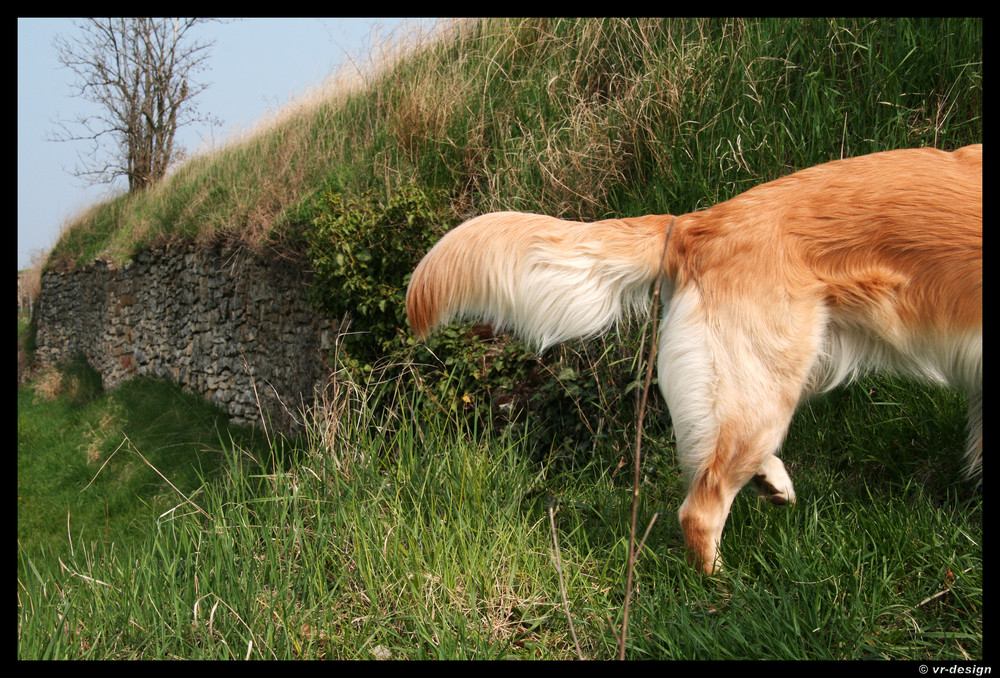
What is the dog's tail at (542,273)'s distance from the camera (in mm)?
2205

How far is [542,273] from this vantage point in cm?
221

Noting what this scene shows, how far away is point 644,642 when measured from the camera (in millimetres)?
1901

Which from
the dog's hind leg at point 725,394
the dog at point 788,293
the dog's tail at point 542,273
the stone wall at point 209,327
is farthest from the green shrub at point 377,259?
the dog's hind leg at point 725,394

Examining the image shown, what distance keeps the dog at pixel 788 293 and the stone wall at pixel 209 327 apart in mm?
3043

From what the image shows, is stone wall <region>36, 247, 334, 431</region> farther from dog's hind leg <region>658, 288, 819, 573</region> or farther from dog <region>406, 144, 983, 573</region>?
dog's hind leg <region>658, 288, 819, 573</region>

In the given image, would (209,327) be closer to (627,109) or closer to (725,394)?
(627,109)

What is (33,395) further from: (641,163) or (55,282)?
(641,163)

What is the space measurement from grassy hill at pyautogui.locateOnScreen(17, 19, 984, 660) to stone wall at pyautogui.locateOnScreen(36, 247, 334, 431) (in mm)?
1291

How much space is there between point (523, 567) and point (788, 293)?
1.30 meters

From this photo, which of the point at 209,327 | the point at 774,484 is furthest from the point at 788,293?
the point at 209,327

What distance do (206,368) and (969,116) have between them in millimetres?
9240

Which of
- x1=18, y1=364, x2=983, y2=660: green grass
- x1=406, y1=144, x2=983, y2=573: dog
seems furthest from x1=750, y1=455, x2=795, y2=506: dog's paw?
x1=406, y1=144, x2=983, y2=573: dog
